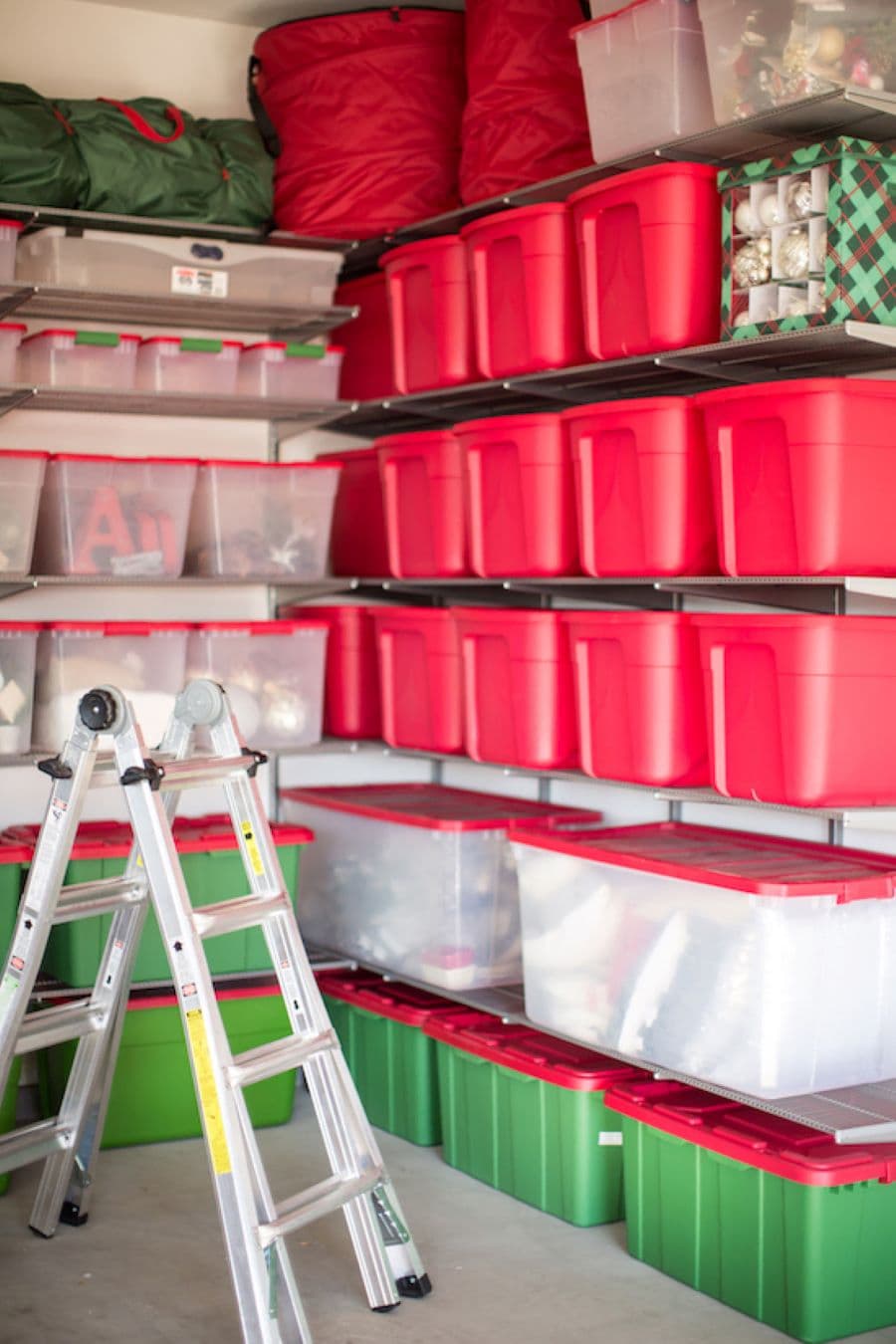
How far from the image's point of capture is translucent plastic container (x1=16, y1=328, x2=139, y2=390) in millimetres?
4934

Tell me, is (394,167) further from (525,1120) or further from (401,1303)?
→ (401,1303)

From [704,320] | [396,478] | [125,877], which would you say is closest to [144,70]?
[396,478]

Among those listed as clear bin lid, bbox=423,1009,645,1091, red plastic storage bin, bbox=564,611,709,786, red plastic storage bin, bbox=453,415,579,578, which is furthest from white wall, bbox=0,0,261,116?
clear bin lid, bbox=423,1009,645,1091

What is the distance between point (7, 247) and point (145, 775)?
6.61 feet

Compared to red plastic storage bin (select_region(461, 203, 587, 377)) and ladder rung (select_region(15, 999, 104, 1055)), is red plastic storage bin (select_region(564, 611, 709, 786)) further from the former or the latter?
ladder rung (select_region(15, 999, 104, 1055))

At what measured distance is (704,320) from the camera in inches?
160

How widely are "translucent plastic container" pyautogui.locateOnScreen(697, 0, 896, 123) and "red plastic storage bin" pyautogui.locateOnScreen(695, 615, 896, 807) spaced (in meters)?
1.15

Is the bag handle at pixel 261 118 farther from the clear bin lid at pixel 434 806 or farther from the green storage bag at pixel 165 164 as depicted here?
the clear bin lid at pixel 434 806

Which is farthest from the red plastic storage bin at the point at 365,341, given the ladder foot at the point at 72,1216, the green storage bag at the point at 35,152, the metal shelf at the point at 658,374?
the ladder foot at the point at 72,1216

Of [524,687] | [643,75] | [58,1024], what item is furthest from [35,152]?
[58,1024]

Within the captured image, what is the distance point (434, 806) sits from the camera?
5.18 m

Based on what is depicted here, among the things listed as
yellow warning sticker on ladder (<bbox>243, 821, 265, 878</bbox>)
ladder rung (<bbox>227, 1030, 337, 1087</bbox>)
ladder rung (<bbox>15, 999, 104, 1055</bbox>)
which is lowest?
ladder rung (<bbox>15, 999, 104, 1055</bbox>)

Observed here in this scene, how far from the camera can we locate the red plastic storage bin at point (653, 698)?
161 inches

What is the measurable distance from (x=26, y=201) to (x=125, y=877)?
2.05m
